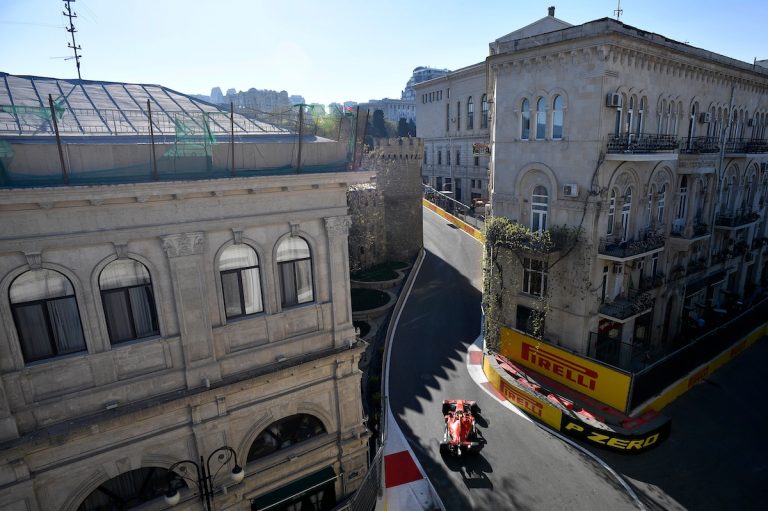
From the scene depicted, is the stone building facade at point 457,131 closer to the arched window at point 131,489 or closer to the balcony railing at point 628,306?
the balcony railing at point 628,306

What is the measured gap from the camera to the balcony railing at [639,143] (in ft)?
64.3

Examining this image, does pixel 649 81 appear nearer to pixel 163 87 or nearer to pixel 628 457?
pixel 628 457

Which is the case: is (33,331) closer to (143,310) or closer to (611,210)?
(143,310)

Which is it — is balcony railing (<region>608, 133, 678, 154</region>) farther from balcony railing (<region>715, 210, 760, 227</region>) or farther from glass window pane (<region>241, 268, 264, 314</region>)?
glass window pane (<region>241, 268, 264, 314</region>)

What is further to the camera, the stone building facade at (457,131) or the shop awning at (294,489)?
the stone building facade at (457,131)

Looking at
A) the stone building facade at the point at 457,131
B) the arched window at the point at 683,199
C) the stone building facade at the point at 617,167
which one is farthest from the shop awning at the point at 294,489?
the stone building facade at the point at 457,131

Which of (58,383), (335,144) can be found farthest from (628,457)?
(58,383)

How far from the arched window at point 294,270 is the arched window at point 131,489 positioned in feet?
17.7

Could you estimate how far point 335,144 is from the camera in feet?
42.1

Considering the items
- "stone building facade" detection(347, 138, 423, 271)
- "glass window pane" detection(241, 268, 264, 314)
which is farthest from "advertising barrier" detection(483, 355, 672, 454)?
"stone building facade" detection(347, 138, 423, 271)

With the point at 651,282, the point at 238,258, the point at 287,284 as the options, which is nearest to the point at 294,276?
the point at 287,284

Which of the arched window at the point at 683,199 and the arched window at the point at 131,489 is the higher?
the arched window at the point at 683,199

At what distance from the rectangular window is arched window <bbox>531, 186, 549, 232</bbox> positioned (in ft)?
5.94

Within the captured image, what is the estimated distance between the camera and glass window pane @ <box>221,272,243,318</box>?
11570mm
